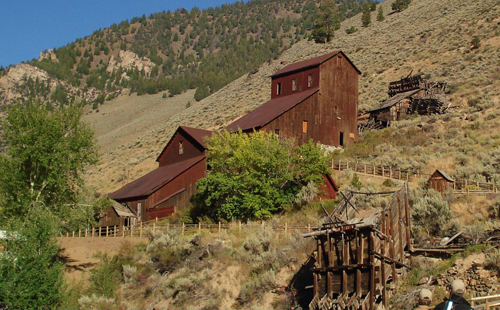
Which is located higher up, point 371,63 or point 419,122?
point 371,63

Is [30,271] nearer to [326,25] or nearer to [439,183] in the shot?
[439,183]

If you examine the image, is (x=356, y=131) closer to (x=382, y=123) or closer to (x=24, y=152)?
(x=382, y=123)

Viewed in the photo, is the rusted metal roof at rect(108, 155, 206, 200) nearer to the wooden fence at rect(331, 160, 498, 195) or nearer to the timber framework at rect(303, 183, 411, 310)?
the wooden fence at rect(331, 160, 498, 195)

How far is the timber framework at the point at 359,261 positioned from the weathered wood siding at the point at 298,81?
26434 mm

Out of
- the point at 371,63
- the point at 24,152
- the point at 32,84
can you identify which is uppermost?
the point at 32,84

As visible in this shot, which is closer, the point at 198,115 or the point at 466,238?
the point at 466,238

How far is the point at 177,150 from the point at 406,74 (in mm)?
31400

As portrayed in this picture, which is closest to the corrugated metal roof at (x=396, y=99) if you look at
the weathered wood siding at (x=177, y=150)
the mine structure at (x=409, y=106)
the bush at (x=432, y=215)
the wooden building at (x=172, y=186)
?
the mine structure at (x=409, y=106)

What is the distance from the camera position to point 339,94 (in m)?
48.5

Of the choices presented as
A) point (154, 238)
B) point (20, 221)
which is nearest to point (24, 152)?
point (20, 221)

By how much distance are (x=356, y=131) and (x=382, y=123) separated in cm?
486

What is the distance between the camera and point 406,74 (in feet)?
216

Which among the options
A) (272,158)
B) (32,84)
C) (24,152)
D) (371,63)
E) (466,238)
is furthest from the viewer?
(32,84)

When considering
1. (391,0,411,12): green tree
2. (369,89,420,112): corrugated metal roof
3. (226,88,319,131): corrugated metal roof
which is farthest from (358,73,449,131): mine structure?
(391,0,411,12): green tree
